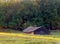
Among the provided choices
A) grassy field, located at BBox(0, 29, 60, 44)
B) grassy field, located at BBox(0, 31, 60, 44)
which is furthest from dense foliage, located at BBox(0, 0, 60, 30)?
grassy field, located at BBox(0, 31, 60, 44)

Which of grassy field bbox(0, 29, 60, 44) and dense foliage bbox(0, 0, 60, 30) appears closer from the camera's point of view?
grassy field bbox(0, 29, 60, 44)

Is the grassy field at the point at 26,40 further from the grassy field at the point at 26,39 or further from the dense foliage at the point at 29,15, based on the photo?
the dense foliage at the point at 29,15

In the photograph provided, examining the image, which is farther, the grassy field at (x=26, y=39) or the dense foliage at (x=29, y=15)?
the dense foliage at (x=29, y=15)

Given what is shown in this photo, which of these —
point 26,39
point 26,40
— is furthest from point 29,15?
point 26,40

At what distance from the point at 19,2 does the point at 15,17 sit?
8.45m

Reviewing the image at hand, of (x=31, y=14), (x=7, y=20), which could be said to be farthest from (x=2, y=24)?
(x=31, y=14)

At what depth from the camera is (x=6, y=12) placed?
73.9 m

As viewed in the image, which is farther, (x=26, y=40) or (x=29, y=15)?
(x=29, y=15)

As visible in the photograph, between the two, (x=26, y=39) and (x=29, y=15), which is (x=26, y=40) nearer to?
(x=26, y=39)

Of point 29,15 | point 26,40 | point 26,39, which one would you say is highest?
point 26,40

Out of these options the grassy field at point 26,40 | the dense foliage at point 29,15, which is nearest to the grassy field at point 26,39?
the grassy field at point 26,40

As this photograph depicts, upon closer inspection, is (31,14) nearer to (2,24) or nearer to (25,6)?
(25,6)

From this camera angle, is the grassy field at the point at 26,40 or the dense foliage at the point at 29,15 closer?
the grassy field at the point at 26,40

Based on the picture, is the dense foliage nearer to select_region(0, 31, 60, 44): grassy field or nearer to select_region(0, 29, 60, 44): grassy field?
select_region(0, 29, 60, 44): grassy field
